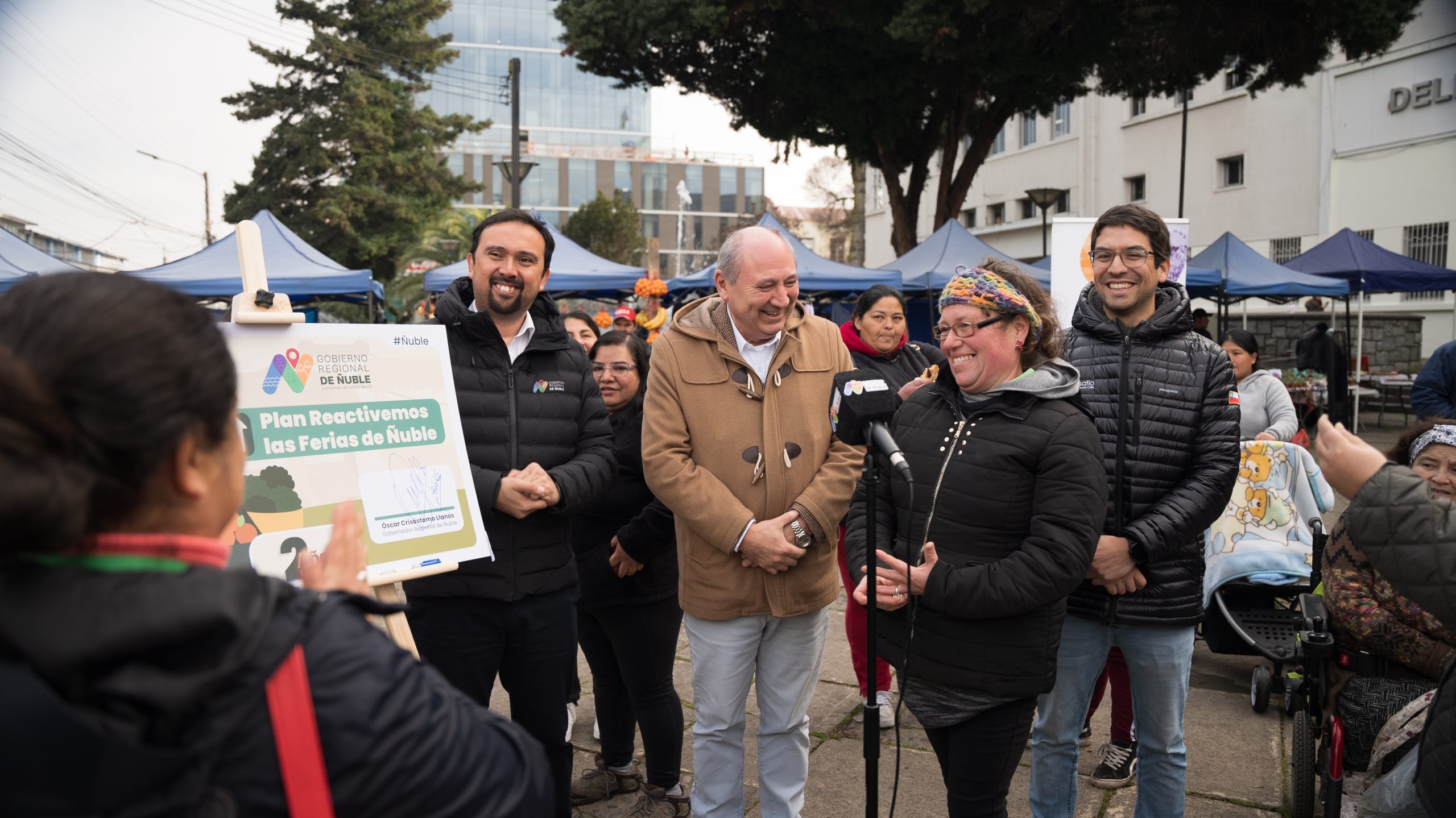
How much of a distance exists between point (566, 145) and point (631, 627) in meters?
122

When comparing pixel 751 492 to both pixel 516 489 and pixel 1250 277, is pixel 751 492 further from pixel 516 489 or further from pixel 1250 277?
pixel 1250 277

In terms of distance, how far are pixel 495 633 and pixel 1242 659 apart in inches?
174

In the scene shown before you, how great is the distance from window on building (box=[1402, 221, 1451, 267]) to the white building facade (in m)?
0.03

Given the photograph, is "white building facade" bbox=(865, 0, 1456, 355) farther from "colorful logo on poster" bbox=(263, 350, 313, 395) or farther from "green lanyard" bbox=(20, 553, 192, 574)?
"green lanyard" bbox=(20, 553, 192, 574)

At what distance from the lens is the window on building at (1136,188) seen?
30.0 meters

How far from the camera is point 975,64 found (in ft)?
53.2

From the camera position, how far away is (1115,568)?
115 inches

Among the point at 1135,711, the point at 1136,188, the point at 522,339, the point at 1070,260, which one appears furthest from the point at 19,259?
the point at 1136,188

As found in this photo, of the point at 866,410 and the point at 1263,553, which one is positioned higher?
the point at 866,410

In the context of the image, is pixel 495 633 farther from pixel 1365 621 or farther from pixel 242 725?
pixel 1365 621

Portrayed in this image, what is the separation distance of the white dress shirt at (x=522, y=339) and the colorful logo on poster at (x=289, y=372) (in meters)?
0.67

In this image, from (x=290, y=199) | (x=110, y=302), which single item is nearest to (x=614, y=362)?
(x=110, y=302)

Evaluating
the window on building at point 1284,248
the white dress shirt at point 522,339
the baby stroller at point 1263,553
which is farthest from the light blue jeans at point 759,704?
the window on building at point 1284,248

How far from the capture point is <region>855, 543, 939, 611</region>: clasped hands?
2.55 metres
